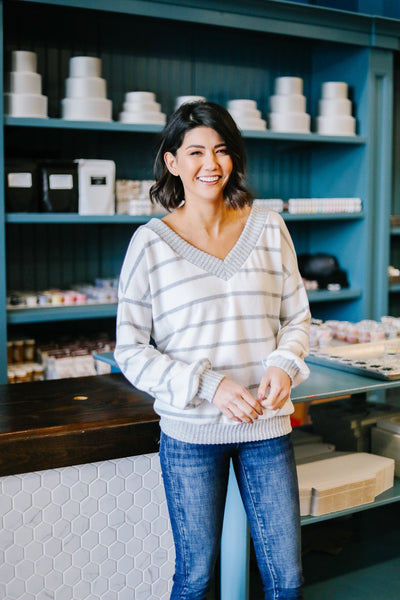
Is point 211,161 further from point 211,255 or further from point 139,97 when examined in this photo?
point 139,97

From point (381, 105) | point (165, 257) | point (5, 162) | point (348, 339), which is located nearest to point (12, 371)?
point (5, 162)

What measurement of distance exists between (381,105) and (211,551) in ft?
11.6

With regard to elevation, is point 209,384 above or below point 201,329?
below

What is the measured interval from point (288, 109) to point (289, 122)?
0.08 metres

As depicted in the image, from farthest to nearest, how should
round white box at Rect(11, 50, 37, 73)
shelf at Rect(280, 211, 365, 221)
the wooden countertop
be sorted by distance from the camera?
shelf at Rect(280, 211, 365, 221) → round white box at Rect(11, 50, 37, 73) → the wooden countertop

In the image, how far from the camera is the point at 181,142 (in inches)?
62.9

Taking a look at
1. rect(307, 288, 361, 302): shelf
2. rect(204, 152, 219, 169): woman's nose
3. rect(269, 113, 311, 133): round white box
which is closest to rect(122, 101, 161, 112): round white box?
rect(269, 113, 311, 133): round white box

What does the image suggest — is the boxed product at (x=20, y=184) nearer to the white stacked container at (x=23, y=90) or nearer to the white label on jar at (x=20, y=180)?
the white label on jar at (x=20, y=180)

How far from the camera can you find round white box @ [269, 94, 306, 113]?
4.14 metres

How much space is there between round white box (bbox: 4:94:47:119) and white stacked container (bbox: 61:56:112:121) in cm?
18

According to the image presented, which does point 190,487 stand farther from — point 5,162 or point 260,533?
point 5,162

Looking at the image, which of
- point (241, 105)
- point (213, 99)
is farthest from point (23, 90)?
point (213, 99)

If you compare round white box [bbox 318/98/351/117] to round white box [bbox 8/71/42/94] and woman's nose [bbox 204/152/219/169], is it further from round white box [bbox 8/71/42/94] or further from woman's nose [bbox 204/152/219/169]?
woman's nose [bbox 204/152/219/169]

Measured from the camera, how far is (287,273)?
1.64m
